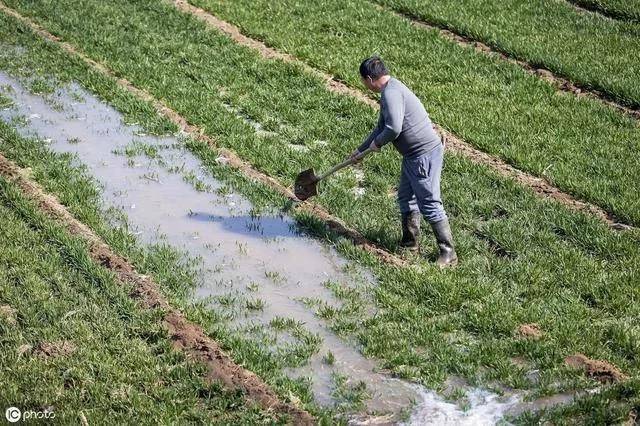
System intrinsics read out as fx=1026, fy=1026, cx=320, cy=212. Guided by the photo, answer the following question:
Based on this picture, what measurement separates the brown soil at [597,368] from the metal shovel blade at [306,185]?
3.29 metres

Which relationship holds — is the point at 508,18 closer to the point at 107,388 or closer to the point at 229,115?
the point at 229,115

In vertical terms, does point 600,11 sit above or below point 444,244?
above

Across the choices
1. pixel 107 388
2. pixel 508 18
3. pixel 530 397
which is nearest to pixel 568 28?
pixel 508 18

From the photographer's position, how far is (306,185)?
10.1 m

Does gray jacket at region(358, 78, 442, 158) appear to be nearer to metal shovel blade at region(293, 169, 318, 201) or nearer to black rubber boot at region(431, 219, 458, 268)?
black rubber boot at region(431, 219, 458, 268)

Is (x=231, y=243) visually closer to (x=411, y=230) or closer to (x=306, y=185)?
(x=306, y=185)

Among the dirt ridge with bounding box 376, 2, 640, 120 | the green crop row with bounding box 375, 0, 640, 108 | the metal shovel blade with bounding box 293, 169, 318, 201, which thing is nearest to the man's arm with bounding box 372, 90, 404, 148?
the metal shovel blade with bounding box 293, 169, 318, 201

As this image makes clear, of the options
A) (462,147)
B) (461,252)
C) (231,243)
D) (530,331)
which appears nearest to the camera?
(530,331)

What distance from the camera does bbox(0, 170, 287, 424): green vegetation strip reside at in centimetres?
736

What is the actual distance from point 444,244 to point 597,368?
2.17 meters

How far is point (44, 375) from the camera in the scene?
768cm

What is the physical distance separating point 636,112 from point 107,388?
8.29 m

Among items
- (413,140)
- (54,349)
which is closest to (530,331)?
(413,140)

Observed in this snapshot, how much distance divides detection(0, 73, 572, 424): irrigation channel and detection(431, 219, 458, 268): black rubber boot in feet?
2.32
